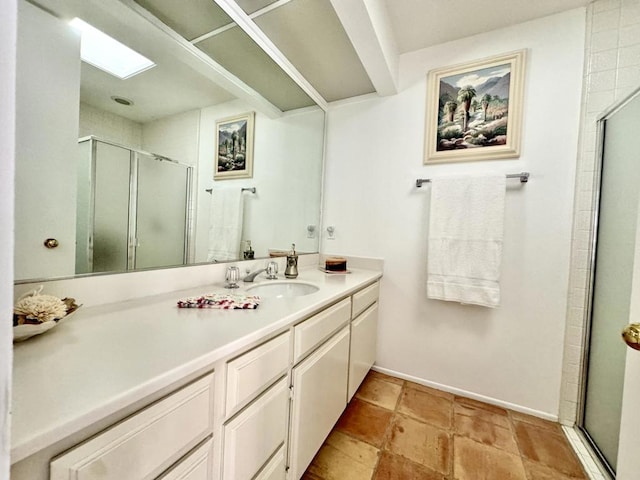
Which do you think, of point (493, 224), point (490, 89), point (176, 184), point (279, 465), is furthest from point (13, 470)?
point (490, 89)

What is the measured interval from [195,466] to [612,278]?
6.31 feet

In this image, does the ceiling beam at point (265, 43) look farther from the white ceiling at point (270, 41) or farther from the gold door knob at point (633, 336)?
the gold door knob at point (633, 336)

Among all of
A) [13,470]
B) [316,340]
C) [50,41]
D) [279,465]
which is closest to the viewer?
[13,470]

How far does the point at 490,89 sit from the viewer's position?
1632 millimetres

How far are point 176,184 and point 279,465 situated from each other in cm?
117

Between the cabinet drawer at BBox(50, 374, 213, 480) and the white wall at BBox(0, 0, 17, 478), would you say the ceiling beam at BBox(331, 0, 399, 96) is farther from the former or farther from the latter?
the cabinet drawer at BBox(50, 374, 213, 480)

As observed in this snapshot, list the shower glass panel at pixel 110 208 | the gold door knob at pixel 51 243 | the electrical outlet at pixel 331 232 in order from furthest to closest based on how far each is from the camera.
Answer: the electrical outlet at pixel 331 232, the shower glass panel at pixel 110 208, the gold door knob at pixel 51 243

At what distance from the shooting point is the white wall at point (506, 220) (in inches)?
59.1

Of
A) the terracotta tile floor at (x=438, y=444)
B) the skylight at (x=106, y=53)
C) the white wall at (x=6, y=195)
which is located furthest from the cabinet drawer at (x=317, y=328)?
the skylight at (x=106, y=53)

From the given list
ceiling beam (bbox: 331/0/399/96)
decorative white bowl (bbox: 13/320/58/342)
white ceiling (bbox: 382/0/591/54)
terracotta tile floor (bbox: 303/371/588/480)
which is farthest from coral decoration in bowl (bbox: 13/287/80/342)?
white ceiling (bbox: 382/0/591/54)

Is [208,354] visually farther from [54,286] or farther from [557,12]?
[557,12]

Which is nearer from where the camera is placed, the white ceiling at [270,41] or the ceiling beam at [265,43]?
the white ceiling at [270,41]

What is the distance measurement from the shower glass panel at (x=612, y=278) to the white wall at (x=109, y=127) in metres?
2.14

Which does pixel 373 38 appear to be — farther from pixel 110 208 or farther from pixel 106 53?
pixel 110 208
